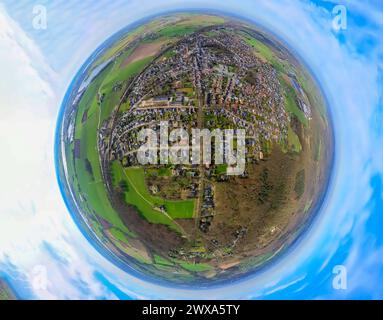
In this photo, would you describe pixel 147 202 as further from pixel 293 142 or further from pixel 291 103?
pixel 291 103

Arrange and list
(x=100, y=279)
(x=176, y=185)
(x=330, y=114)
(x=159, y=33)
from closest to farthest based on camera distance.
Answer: (x=176, y=185), (x=159, y=33), (x=330, y=114), (x=100, y=279)

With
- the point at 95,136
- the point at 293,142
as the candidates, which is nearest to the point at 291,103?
the point at 293,142

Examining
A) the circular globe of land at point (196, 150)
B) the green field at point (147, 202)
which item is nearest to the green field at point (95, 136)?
the circular globe of land at point (196, 150)

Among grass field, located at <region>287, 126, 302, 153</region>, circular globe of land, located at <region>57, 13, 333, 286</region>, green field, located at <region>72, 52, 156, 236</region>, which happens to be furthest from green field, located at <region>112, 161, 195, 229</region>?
grass field, located at <region>287, 126, 302, 153</region>

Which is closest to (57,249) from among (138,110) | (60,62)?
(60,62)

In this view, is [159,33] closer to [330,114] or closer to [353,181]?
[330,114]

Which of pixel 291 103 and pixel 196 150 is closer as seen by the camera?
pixel 196 150

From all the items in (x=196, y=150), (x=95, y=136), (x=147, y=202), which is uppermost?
(x=95, y=136)

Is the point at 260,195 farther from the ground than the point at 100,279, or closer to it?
farther from the ground

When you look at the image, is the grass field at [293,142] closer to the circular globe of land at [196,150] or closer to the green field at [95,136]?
the circular globe of land at [196,150]
